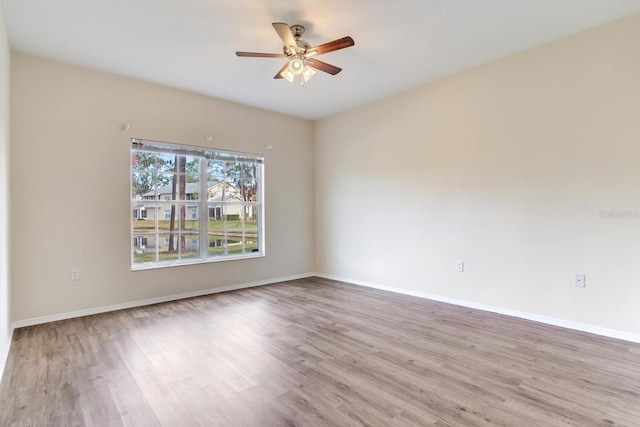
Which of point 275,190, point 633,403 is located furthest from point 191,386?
point 275,190

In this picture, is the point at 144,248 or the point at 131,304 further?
the point at 144,248

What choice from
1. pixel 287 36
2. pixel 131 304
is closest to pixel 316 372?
pixel 287 36

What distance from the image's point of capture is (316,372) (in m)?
2.31

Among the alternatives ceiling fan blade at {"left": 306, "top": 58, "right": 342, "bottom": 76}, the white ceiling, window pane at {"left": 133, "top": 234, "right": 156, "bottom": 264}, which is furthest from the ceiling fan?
window pane at {"left": 133, "top": 234, "right": 156, "bottom": 264}

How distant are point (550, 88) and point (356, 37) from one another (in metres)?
2.00

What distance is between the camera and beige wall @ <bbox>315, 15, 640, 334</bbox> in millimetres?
2891

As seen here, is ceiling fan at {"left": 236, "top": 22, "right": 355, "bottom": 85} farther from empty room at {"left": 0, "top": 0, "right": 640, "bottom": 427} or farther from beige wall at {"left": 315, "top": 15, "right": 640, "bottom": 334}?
beige wall at {"left": 315, "top": 15, "right": 640, "bottom": 334}

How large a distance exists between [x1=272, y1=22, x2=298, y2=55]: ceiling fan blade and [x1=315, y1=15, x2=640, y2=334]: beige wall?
2162 millimetres

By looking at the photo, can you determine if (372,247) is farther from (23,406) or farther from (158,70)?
(23,406)

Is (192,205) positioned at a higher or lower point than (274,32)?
lower

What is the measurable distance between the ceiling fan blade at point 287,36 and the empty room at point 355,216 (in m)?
0.03

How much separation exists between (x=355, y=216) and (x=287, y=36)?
3.09m

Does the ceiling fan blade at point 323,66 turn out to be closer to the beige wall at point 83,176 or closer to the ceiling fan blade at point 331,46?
the ceiling fan blade at point 331,46

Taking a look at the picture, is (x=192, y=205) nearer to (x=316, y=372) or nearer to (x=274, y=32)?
(x=274, y=32)
